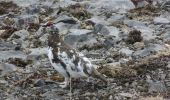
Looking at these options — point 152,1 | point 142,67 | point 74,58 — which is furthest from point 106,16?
point 74,58

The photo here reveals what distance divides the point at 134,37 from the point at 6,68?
4.49 meters

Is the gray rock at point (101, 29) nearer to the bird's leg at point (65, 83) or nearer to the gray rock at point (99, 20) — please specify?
the gray rock at point (99, 20)

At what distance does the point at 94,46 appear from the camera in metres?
18.3

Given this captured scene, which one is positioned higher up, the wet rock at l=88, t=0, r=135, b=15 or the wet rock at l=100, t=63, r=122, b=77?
the wet rock at l=100, t=63, r=122, b=77

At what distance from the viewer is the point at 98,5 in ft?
81.5

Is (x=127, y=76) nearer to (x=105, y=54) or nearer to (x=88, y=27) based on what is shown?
(x=105, y=54)

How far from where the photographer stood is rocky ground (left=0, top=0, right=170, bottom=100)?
14219mm

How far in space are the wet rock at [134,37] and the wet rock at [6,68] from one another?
12.7ft

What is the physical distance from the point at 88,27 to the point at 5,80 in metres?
5.96

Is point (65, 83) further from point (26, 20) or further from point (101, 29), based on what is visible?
point (26, 20)

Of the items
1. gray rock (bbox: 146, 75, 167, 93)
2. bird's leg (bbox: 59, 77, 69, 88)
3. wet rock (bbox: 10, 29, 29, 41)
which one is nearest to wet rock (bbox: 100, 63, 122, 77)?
→ gray rock (bbox: 146, 75, 167, 93)

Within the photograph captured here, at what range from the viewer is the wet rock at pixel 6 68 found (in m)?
16.0

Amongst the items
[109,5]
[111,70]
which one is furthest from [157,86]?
[109,5]

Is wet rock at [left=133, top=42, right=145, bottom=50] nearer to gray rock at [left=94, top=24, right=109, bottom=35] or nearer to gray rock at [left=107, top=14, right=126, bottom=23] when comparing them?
gray rock at [left=94, top=24, right=109, bottom=35]
